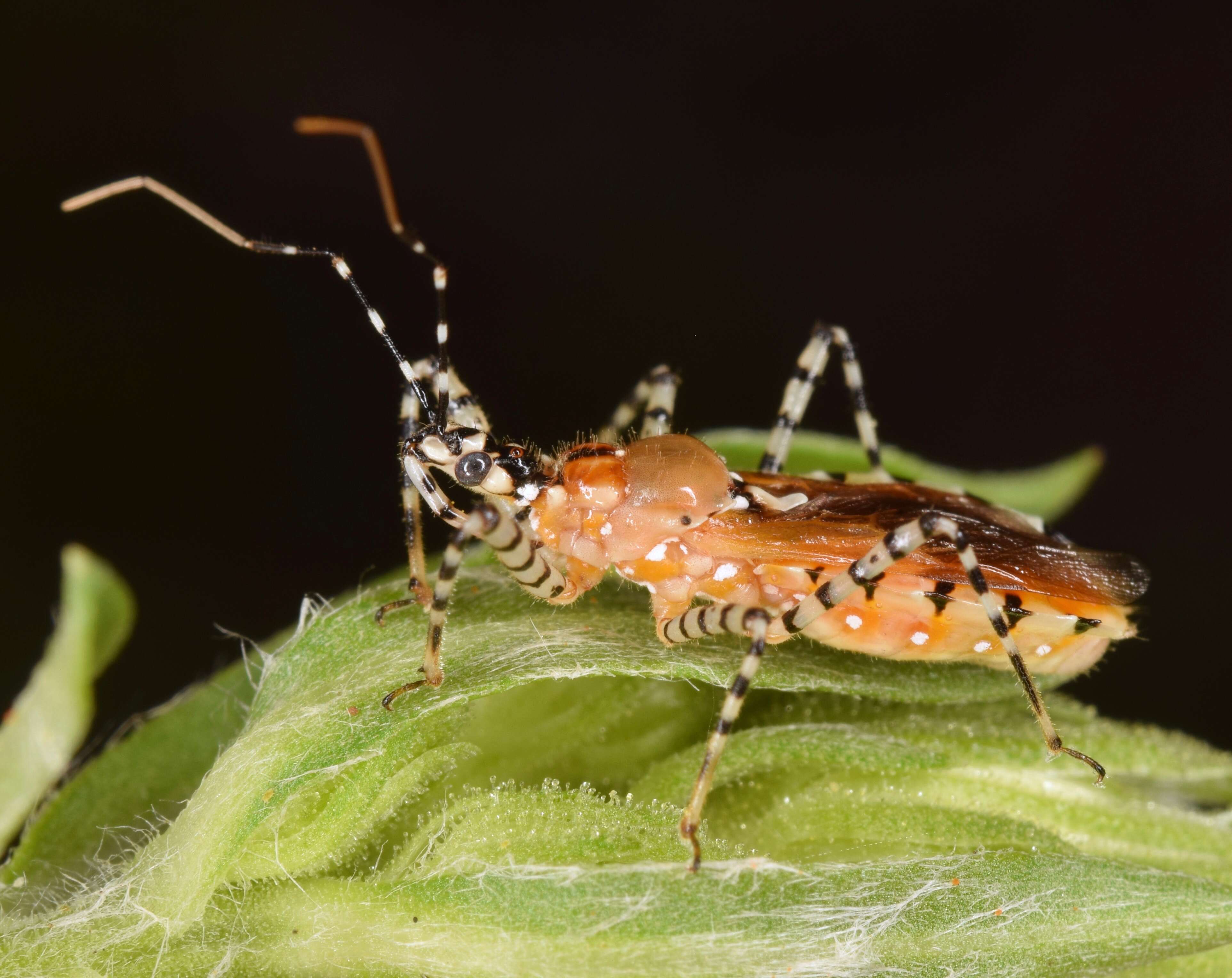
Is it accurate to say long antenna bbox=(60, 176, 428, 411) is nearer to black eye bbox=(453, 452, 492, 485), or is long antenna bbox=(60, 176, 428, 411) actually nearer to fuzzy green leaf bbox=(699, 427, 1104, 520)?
black eye bbox=(453, 452, 492, 485)

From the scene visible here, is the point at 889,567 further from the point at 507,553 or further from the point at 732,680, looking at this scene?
the point at 507,553

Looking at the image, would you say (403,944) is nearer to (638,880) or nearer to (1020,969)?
(638,880)

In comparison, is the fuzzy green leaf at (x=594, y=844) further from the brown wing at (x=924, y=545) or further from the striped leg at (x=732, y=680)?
the brown wing at (x=924, y=545)

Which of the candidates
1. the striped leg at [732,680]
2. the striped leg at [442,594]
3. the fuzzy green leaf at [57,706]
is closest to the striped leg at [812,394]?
the striped leg at [732,680]

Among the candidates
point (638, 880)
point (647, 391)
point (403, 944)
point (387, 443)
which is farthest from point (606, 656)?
point (387, 443)

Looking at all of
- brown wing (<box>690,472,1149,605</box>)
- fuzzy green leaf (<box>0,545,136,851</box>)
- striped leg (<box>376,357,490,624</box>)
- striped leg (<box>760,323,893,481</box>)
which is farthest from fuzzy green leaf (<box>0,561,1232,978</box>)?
striped leg (<box>760,323,893,481</box>)

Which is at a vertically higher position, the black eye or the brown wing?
the black eye
